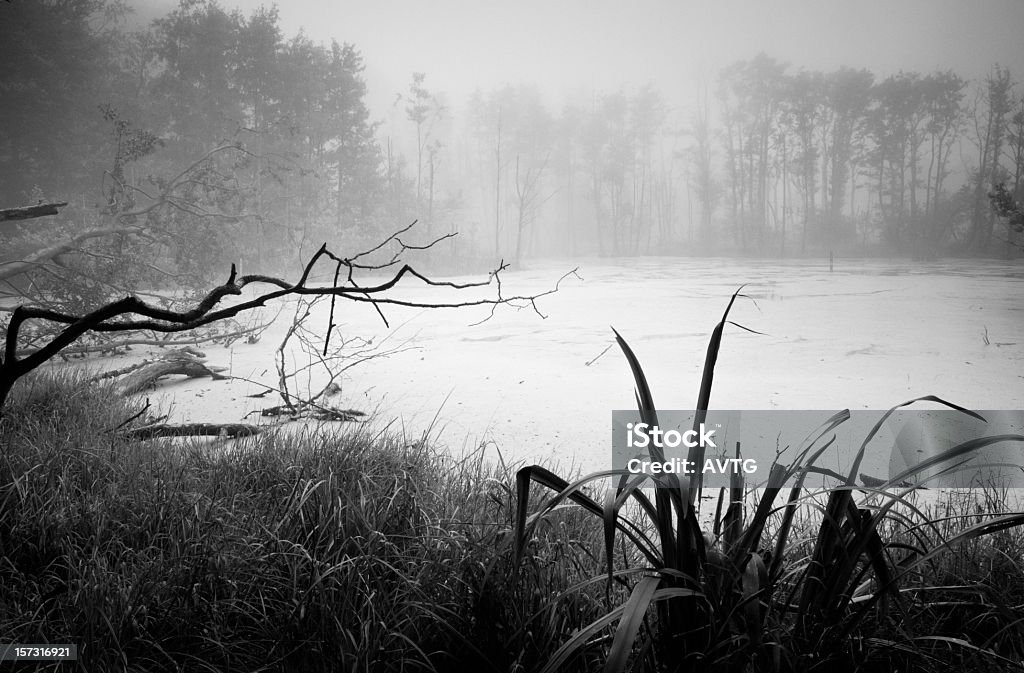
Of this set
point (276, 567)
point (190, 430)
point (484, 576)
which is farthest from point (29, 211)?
point (484, 576)

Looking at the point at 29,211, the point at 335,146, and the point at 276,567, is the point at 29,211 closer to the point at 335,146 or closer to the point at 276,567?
the point at 276,567

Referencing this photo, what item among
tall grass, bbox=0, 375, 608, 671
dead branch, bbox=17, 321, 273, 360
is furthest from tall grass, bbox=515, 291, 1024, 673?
dead branch, bbox=17, 321, 273, 360

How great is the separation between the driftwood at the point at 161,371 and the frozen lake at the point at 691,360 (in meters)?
0.06

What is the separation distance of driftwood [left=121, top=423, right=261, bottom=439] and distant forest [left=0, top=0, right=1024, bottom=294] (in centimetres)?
139

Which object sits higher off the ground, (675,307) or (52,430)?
(675,307)

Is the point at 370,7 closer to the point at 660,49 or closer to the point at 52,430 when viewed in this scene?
the point at 660,49

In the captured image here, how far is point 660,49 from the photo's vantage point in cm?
284

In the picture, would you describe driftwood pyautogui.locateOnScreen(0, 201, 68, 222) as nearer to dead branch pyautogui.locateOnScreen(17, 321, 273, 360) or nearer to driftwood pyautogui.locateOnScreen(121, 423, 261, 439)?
driftwood pyautogui.locateOnScreen(121, 423, 261, 439)

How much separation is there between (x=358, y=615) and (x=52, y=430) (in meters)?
1.09

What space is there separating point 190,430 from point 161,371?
776 millimetres

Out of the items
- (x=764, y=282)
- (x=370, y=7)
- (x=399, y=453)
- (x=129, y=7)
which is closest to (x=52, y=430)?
(x=399, y=453)

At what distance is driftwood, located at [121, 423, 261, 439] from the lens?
1.43 m

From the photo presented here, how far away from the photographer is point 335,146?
405 cm

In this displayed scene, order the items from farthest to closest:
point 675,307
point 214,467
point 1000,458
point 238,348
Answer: point 238,348 < point 675,307 < point 1000,458 < point 214,467
